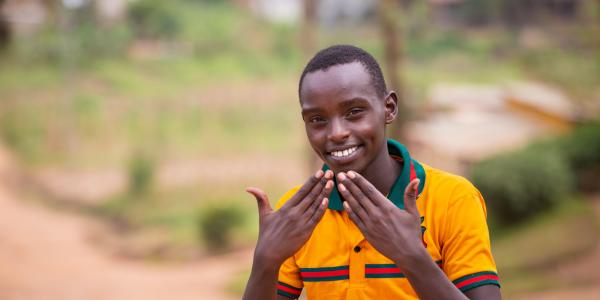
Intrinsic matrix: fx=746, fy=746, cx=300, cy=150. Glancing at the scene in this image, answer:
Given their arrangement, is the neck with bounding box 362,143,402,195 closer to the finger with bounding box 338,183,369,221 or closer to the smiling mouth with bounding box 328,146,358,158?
the smiling mouth with bounding box 328,146,358,158

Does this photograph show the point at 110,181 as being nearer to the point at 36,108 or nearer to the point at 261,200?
the point at 36,108

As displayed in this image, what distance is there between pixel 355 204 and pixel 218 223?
568 inches

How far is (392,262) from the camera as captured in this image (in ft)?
6.73

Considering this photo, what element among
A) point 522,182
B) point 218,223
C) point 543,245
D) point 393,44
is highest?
point 393,44

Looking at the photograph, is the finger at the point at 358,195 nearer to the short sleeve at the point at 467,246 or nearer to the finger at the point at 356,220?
the finger at the point at 356,220

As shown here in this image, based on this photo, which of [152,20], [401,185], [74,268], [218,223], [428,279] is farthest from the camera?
[152,20]

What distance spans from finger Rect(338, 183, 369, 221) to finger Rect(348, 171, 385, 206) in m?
0.03

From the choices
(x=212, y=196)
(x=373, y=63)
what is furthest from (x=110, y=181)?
(x=373, y=63)

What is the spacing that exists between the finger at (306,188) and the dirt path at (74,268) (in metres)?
11.1

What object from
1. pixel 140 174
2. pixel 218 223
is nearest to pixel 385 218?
pixel 218 223

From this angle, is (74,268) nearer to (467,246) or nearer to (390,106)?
(390,106)

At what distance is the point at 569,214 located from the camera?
11.4 m

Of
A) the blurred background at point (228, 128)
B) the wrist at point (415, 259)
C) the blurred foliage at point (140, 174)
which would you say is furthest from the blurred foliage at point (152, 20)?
the wrist at point (415, 259)

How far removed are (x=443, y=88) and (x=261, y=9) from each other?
1211 cm
